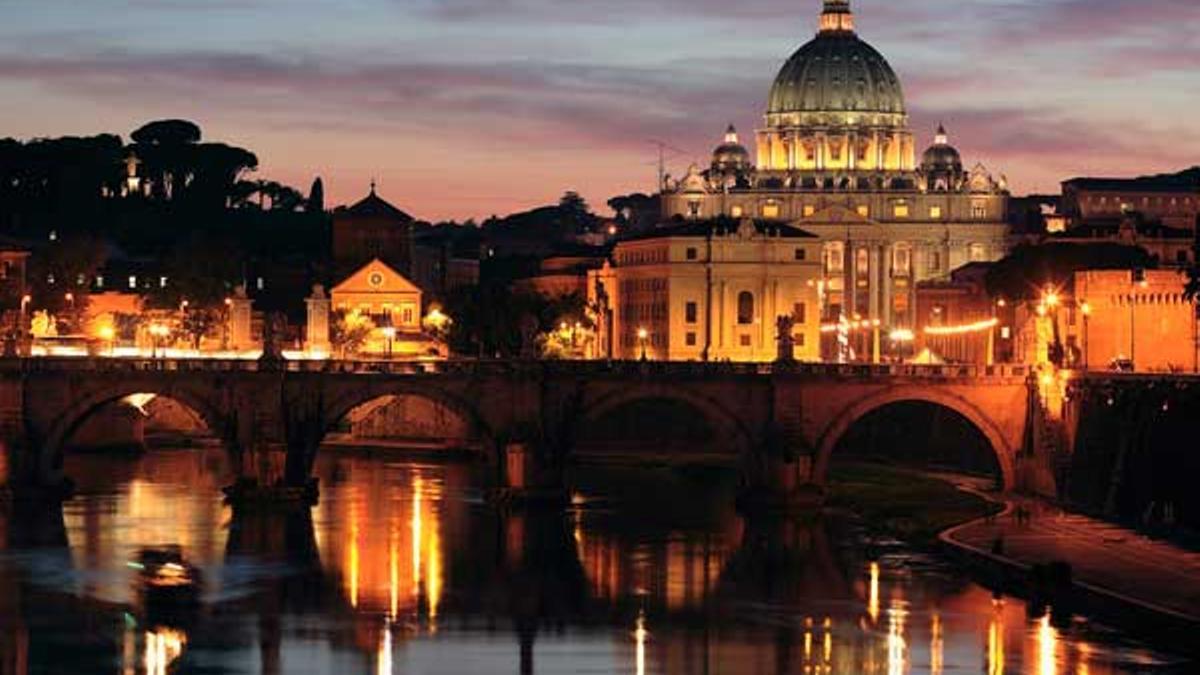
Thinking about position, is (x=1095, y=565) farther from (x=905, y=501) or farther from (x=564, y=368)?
(x=564, y=368)

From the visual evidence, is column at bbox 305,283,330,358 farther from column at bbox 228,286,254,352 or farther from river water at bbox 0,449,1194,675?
river water at bbox 0,449,1194,675

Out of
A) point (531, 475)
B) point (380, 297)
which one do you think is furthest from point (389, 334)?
point (531, 475)

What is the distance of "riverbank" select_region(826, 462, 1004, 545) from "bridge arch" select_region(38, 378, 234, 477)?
21.1m

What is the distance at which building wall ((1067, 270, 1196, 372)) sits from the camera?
136000 millimetres

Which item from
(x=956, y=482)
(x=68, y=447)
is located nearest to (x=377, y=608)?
(x=956, y=482)

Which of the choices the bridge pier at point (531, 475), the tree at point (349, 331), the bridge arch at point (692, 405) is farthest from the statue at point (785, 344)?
the tree at point (349, 331)

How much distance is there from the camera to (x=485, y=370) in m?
119

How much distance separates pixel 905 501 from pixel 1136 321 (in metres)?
27.6

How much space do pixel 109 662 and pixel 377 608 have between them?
11077 mm

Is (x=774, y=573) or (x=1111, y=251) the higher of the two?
(x=1111, y=251)

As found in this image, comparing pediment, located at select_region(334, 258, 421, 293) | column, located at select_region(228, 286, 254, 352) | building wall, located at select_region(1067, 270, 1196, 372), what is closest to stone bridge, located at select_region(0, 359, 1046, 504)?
building wall, located at select_region(1067, 270, 1196, 372)

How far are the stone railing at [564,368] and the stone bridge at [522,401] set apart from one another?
69mm

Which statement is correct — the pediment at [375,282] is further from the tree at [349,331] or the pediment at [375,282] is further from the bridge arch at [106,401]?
the bridge arch at [106,401]

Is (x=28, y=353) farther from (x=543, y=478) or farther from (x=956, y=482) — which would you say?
(x=956, y=482)
